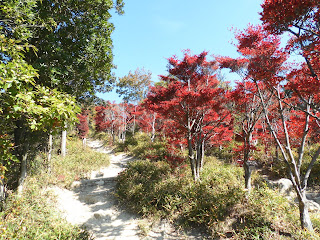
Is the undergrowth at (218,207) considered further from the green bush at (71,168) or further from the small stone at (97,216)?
the green bush at (71,168)

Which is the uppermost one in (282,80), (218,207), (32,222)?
(282,80)

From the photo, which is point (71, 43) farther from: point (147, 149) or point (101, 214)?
point (147, 149)

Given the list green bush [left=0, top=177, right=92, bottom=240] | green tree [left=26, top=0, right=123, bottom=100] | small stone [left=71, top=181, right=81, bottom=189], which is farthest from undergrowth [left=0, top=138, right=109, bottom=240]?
green tree [left=26, top=0, right=123, bottom=100]

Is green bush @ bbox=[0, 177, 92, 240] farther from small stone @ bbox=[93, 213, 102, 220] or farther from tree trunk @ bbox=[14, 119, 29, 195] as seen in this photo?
small stone @ bbox=[93, 213, 102, 220]

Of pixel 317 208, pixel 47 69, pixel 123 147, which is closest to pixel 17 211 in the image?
pixel 47 69

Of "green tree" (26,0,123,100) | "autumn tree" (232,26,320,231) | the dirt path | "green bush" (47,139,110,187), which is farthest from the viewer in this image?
"green bush" (47,139,110,187)

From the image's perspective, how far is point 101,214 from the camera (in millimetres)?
6168

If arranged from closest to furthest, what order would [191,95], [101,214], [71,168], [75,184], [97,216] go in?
[97,216] < [101,214] < [191,95] < [75,184] < [71,168]

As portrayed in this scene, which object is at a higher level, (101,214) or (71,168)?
(71,168)

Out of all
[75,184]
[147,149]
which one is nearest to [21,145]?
[75,184]

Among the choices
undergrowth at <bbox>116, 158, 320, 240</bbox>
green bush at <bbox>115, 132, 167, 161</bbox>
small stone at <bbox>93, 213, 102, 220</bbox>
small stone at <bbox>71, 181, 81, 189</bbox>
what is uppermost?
green bush at <bbox>115, 132, 167, 161</bbox>

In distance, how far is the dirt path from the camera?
5.05 m

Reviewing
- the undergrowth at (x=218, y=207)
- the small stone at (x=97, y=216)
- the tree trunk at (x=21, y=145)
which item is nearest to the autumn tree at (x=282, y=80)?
the undergrowth at (x=218, y=207)

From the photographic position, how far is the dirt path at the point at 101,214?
5.05 metres
